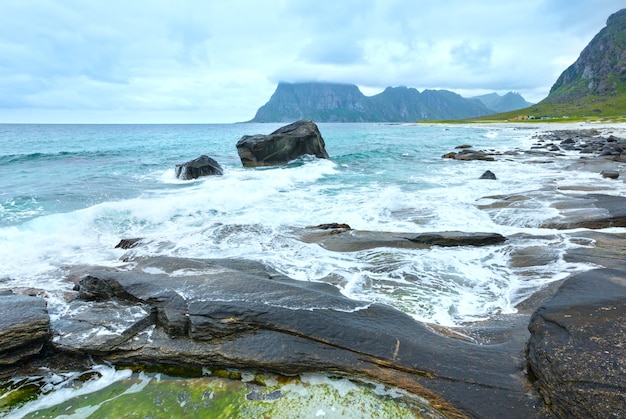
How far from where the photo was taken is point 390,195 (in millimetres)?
20578

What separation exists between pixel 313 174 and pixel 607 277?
25262 millimetres

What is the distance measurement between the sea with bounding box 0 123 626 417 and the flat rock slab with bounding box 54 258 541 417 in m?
1.00

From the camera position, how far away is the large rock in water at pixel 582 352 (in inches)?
165

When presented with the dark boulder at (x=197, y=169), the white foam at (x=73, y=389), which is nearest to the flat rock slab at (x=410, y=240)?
the white foam at (x=73, y=389)

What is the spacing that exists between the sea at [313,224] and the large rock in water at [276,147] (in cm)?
725

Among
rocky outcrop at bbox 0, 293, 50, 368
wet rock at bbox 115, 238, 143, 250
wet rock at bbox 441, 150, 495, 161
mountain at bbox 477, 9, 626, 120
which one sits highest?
mountain at bbox 477, 9, 626, 120

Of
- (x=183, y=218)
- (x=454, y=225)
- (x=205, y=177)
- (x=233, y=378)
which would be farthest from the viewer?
(x=205, y=177)

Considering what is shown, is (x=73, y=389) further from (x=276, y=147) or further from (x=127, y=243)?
(x=276, y=147)

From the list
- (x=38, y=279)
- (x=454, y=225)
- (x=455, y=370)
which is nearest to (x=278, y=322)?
(x=455, y=370)

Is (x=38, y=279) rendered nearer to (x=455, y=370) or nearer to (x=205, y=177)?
(x=455, y=370)

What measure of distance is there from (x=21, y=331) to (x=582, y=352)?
28.7 ft

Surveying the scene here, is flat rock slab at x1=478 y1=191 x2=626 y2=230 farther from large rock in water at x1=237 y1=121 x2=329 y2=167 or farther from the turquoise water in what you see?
large rock in water at x1=237 y1=121 x2=329 y2=167

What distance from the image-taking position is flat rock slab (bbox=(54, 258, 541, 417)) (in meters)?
5.05

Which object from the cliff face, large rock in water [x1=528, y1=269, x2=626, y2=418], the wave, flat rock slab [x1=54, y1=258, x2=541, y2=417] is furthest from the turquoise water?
the cliff face
